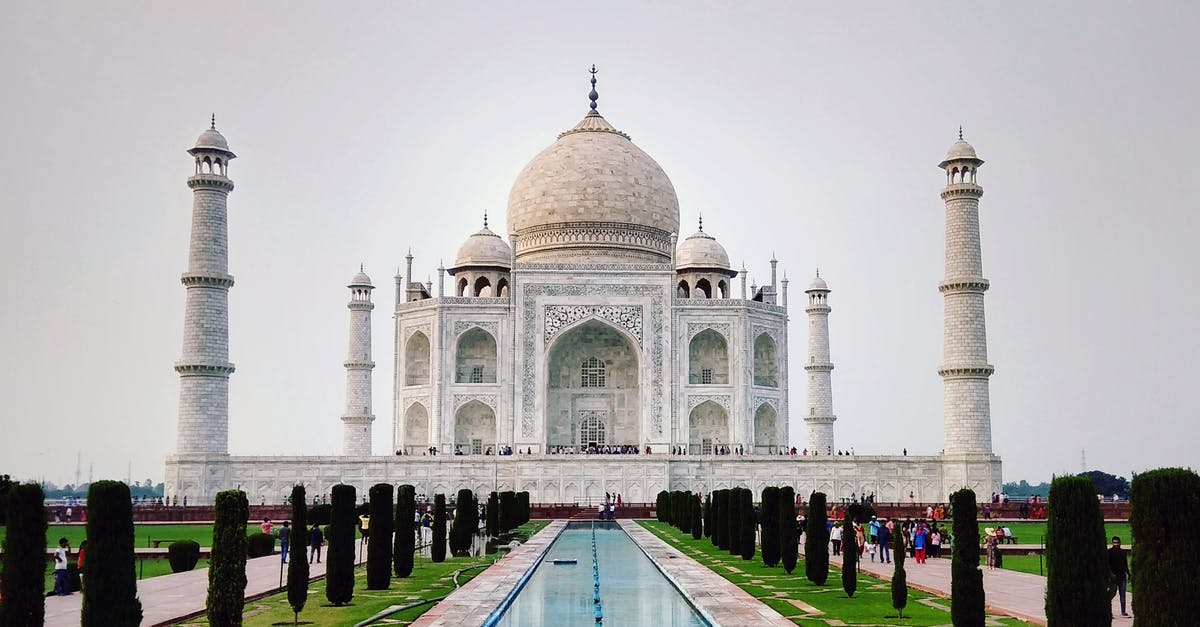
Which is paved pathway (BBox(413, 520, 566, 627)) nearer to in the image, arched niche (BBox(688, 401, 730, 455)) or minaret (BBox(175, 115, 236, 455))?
minaret (BBox(175, 115, 236, 455))

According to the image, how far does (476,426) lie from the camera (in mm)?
35375

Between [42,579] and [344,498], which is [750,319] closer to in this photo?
[344,498]

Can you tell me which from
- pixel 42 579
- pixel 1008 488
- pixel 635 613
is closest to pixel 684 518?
pixel 635 613

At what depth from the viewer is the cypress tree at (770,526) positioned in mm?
15805

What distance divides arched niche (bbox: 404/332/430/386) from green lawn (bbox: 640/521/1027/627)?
64.3 ft

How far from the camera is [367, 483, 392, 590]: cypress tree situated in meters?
13.4

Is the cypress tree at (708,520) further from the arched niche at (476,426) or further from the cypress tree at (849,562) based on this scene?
the arched niche at (476,426)

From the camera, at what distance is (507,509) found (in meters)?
22.6

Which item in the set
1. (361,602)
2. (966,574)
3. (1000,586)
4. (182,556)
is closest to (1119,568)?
(966,574)

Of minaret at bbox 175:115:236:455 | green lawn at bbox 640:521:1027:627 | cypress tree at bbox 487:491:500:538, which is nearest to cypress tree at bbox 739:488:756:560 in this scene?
green lawn at bbox 640:521:1027:627

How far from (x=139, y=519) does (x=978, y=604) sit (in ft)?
71.1

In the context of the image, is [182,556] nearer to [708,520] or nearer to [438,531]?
[438,531]

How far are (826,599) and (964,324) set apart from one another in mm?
18899

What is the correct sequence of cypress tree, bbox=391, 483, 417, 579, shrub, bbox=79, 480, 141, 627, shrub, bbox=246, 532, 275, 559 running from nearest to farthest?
shrub, bbox=79, 480, 141, 627, cypress tree, bbox=391, 483, 417, 579, shrub, bbox=246, 532, 275, 559
